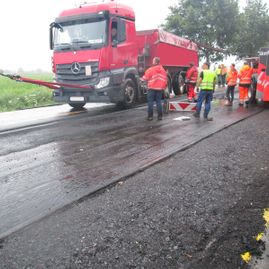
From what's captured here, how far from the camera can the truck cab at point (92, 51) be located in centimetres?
1038

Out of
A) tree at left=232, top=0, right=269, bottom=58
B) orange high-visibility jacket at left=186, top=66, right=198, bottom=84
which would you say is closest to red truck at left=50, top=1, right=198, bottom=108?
orange high-visibility jacket at left=186, top=66, right=198, bottom=84

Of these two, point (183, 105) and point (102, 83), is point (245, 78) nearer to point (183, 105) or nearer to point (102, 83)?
point (183, 105)

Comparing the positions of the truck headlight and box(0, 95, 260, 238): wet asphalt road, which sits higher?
the truck headlight

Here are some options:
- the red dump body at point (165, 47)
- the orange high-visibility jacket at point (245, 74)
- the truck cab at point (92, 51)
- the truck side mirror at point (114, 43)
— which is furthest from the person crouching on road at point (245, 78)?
the truck side mirror at point (114, 43)

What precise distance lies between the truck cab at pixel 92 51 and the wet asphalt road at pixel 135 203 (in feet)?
14.3

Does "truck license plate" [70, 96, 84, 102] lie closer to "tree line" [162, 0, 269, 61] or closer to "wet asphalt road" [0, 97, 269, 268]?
"wet asphalt road" [0, 97, 269, 268]

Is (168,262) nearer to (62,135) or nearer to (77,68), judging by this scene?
(62,135)

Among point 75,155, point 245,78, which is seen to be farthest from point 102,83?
point 75,155

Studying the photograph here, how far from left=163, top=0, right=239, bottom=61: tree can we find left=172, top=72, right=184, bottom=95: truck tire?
44.0 feet

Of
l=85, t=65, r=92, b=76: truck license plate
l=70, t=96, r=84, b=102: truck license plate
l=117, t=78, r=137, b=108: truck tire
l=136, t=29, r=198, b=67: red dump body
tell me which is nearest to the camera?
l=85, t=65, r=92, b=76: truck license plate

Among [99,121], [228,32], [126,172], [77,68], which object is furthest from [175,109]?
[228,32]

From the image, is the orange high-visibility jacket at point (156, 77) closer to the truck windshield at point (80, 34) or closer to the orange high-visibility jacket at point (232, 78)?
the truck windshield at point (80, 34)

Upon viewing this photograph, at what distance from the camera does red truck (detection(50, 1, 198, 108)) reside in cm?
1038

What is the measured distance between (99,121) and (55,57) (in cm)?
337
